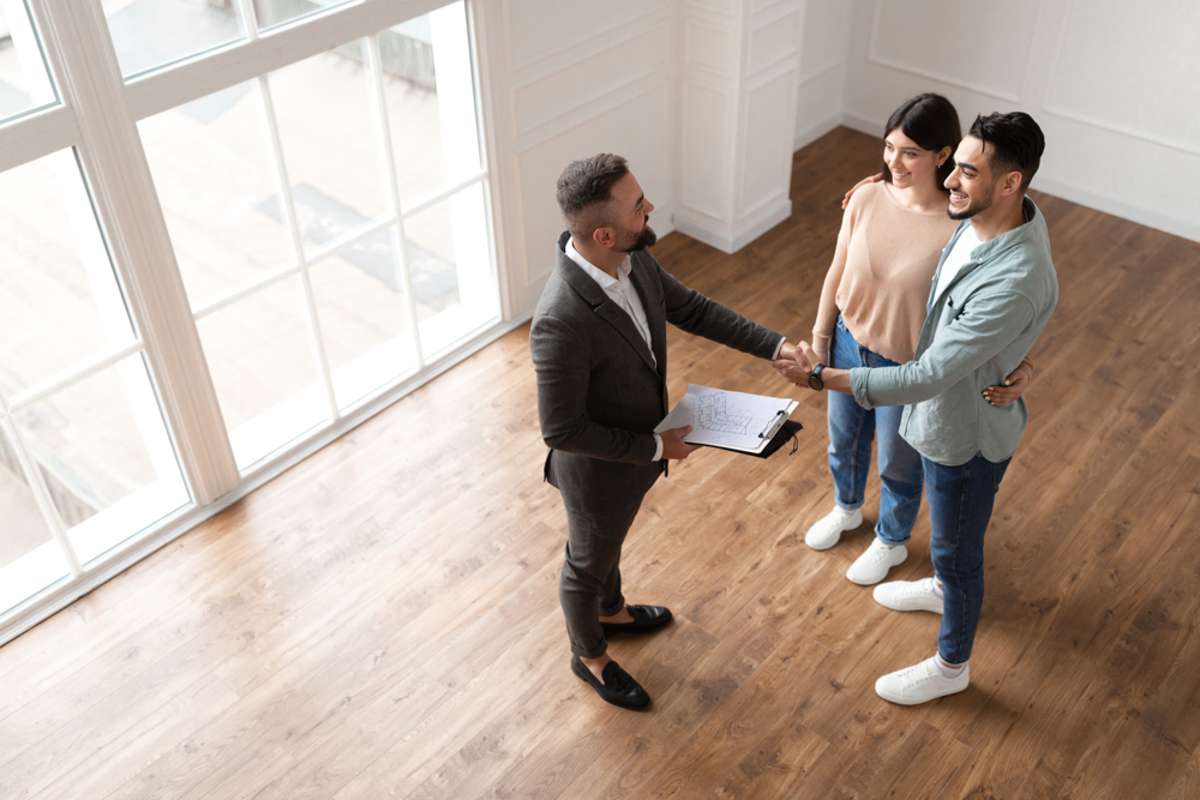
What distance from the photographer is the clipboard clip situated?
8.85 feet

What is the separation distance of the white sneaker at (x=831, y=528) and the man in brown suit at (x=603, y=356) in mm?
913

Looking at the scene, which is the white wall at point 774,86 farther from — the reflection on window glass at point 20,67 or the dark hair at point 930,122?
the dark hair at point 930,122

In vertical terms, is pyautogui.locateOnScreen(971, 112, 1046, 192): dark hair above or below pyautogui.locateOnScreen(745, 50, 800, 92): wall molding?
above

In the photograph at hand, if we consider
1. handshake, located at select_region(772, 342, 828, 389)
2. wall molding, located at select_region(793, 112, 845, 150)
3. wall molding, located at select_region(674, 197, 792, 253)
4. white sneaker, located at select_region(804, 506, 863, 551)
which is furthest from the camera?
wall molding, located at select_region(793, 112, 845, 150)

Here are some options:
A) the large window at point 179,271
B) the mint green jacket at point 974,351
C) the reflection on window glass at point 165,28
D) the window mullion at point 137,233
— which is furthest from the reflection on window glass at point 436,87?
the mint green jacket at point 974,351

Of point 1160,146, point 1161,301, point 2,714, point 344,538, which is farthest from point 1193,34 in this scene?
point 2,714

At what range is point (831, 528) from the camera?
3617 millimetres

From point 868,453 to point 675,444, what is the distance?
1.11m

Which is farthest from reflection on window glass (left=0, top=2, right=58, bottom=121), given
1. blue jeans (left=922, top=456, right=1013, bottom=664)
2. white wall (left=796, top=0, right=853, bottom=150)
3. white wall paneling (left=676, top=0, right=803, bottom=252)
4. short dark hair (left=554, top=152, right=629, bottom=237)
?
white wall (left=796, top=0, right=853, bottom=150)

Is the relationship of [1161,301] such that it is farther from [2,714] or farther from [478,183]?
[2,714]

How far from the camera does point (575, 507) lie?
9.03 feet

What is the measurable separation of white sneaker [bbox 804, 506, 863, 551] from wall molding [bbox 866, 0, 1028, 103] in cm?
295

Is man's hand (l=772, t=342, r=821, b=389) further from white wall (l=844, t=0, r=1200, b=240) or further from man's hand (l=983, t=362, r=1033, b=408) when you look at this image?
white wall (l=844, t=0, r=1200, b=240)

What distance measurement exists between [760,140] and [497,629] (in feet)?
9.03
